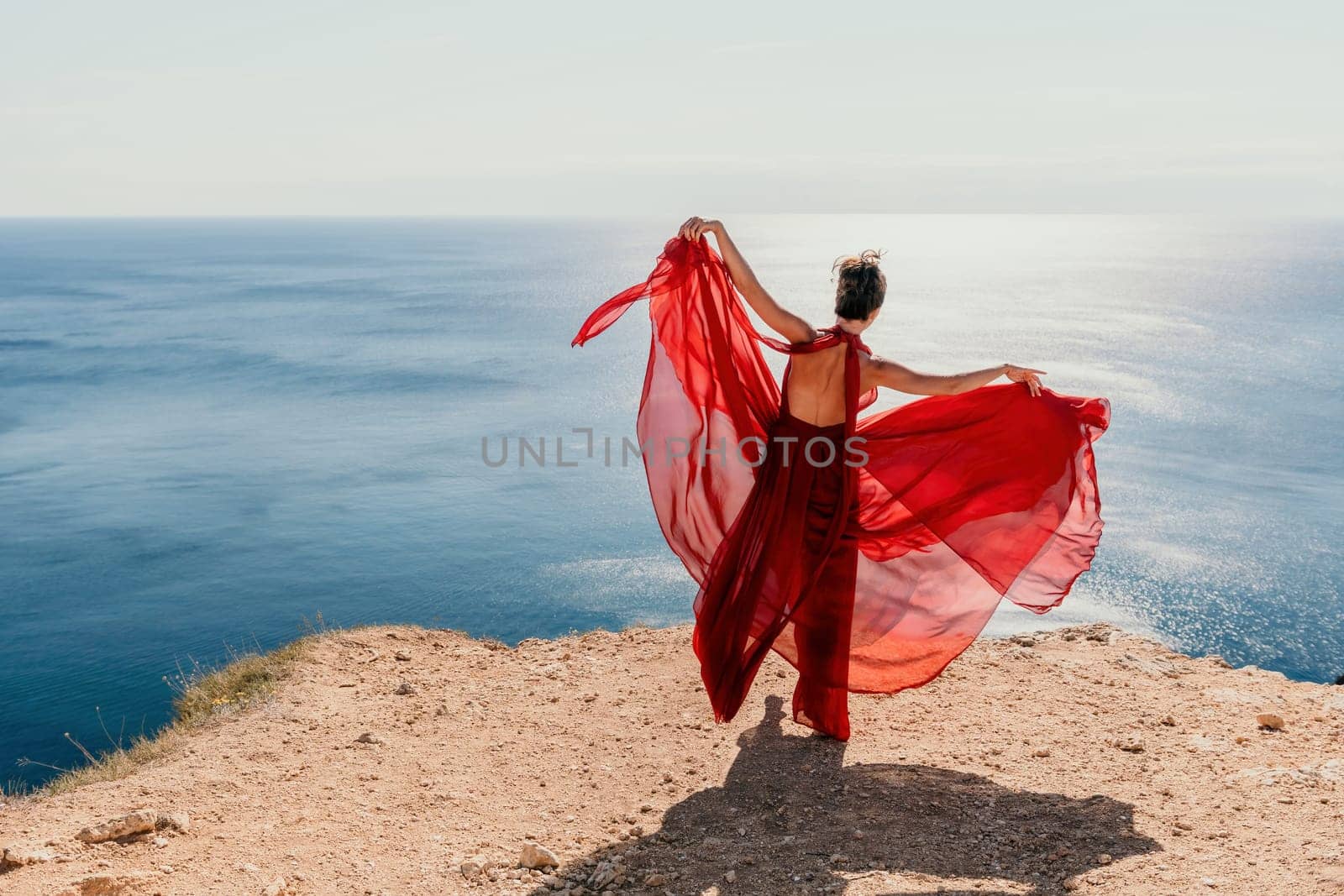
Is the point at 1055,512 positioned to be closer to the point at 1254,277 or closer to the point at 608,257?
the point at 1254,277

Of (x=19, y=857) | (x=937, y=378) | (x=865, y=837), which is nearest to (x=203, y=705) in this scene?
(x=19, y=857)

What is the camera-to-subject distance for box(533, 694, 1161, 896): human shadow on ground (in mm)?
4445

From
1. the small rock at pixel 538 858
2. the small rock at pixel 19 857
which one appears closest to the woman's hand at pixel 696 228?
the small rock at pixel 538 858

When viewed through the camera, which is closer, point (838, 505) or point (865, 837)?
point (865, 837)

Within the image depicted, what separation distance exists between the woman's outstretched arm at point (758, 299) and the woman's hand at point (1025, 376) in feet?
3.77

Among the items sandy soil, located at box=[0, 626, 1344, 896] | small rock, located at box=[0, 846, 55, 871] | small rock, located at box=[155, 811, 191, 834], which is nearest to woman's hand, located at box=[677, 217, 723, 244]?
sandy soil, located at box=[0, 626, 1344, 896]

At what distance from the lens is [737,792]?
5.49 m


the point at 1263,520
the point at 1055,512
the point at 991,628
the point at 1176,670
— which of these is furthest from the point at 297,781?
the point at 1263,520

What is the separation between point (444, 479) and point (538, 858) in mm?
27461

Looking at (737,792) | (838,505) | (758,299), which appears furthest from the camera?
(838,505)

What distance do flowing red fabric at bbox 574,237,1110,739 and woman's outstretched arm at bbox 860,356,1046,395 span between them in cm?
12

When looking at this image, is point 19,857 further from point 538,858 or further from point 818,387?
point 818,387

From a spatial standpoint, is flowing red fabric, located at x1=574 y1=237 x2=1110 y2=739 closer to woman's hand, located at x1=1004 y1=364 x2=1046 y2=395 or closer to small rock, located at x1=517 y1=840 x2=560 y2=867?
woman's hand, located at x1=1004 y1=364 x2=1046 y2=395

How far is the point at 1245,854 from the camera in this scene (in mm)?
4332
